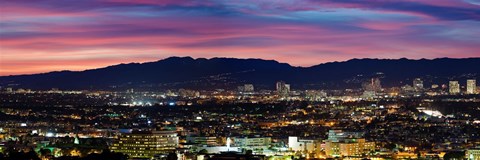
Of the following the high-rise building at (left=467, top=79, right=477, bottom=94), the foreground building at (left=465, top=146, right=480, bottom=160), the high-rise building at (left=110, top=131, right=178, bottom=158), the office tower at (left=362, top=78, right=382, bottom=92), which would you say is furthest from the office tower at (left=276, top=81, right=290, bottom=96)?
the foreground building at (left=465, top=146, right=480, bottom=160)

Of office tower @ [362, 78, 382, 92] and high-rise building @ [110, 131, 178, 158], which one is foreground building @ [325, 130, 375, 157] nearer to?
high-rise building @ [110, 131, 178, 158]

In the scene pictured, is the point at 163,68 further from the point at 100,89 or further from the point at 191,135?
the point at 191,135

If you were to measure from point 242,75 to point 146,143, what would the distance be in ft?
327

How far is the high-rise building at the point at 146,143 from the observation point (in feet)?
170

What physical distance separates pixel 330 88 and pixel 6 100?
39.7 metres

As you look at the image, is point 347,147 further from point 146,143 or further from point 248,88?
point 248,88

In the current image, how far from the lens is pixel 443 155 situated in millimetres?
48688

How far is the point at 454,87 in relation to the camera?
12812 cm

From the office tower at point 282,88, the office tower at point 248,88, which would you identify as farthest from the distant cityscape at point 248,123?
the office tower at point 248,88

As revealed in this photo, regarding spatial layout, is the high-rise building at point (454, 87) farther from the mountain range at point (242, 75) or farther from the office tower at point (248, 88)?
the office tower at point (248, 88)

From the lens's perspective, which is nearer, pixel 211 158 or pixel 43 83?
pixel 211 158

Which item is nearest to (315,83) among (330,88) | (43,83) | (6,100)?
(330,88)

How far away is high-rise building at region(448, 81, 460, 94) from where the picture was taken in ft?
416

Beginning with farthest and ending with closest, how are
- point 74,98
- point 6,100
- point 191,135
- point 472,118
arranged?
1. point 74,98
2. point 6,100
3. point 472,118
4. point 191,135
